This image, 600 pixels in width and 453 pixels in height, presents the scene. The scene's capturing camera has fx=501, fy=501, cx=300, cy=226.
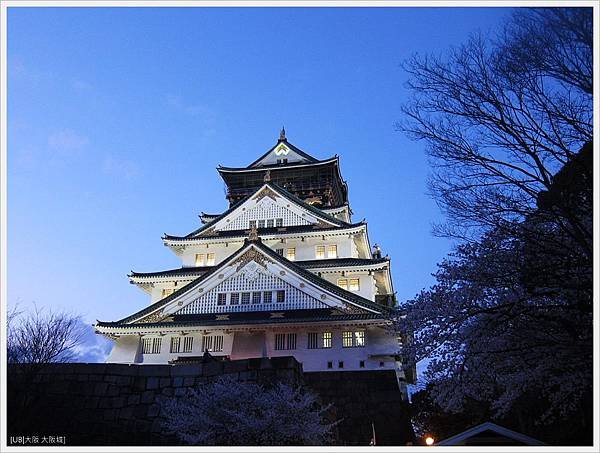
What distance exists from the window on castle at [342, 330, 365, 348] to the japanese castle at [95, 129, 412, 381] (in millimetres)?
51

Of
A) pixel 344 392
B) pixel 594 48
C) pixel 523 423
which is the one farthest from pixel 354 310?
pixel 594 48

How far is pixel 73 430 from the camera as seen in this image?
14422 mm

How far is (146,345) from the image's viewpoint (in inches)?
1094

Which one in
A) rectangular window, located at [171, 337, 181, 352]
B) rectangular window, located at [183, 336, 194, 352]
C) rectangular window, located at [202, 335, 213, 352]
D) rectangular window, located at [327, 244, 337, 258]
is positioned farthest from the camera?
rectangular window, located at [327, 244, 337, 258]

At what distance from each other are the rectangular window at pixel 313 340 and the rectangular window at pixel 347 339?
4.55 feet

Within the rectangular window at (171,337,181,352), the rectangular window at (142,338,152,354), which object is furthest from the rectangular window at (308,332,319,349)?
the rectangular window at (142,338,152,354)

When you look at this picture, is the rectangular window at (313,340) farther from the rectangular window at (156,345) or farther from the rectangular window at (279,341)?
the rectangular window at (156,345)

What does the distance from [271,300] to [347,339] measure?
4.75m

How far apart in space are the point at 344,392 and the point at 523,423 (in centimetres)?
682

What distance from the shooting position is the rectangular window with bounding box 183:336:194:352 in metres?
27.3

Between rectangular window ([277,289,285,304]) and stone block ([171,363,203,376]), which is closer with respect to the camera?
stone block ([171,363,203,376])

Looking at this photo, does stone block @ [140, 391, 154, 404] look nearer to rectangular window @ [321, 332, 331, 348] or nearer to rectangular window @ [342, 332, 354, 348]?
rectangular window @ [321, 332, 331, 348]

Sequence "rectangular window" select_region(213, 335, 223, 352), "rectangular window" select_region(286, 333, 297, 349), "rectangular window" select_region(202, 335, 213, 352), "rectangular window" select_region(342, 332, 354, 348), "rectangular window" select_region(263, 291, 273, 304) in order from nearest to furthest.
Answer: "rectangular window" select_region(342, 332, 354, 348) < "rectangular window" select_region(286, 333, 297, 349) < "rectangular window" select_region(213, 335, 223, 352) < "rectangular window" select_region(202, 335, 213, 352) < "rectangular window" select_region(263, 291, 273, 304)

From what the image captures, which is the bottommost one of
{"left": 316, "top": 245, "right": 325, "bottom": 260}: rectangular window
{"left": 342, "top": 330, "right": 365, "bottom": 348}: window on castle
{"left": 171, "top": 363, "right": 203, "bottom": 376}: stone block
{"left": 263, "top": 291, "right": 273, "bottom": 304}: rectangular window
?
{"left": 171, "top": 363, "right": 203, "bottom": 376}: stone block
